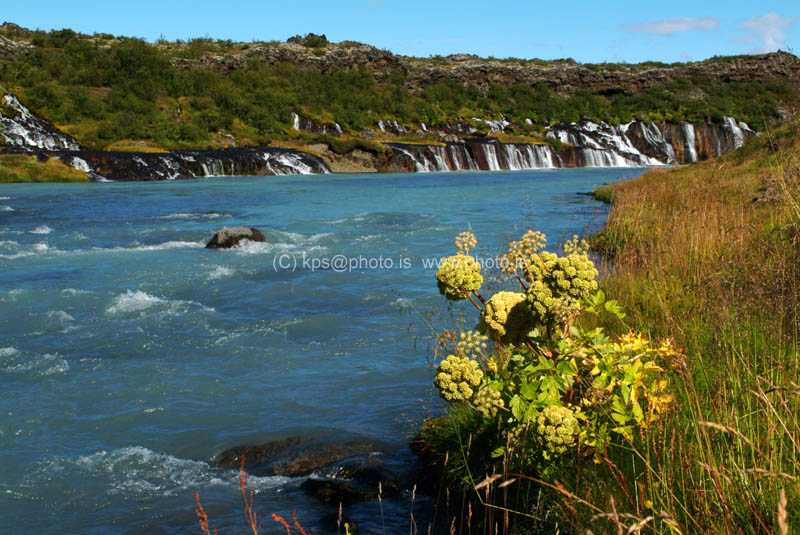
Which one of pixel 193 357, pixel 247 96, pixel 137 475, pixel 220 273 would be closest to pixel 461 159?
pixel 247 96

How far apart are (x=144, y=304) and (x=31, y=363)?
9.02 feet

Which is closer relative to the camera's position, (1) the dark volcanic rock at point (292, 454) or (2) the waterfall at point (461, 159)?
(1) the dark volcanic rock at point (292, 454)

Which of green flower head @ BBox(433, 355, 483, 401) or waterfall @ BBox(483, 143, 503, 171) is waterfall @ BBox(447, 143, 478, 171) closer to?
waterfall @ BBox(483, 143, 503, 171)

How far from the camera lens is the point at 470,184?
112 ft

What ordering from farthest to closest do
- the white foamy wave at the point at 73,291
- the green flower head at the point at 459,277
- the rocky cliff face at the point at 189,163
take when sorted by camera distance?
the rocky cliff face at the point at 189,163
the white foamy wave at the point at 73,291
the green flower head at the point at 459,277

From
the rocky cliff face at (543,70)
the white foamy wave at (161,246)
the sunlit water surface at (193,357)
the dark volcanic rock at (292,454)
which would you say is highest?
the rocky cliff face at (543,70)

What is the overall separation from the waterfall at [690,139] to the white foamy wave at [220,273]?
60.1 meters

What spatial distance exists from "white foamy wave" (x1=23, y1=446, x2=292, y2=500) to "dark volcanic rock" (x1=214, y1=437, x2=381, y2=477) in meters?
0.12

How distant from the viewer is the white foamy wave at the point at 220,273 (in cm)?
1243

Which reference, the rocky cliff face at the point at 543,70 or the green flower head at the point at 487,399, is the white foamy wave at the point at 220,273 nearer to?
the green flower head at the point at 487,399

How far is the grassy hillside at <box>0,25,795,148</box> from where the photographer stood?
46.1 meters

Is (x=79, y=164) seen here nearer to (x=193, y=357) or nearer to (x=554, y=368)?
(x=193, y=357)

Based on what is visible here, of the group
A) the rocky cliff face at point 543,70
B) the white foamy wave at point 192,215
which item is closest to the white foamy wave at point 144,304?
the white foamy wave at point 192,215

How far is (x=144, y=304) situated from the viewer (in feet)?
34.1
